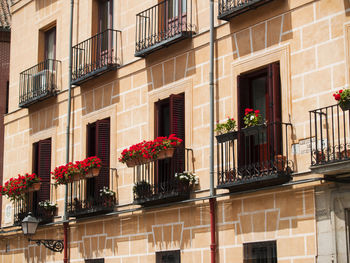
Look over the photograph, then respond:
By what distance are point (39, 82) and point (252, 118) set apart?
32.6 ft

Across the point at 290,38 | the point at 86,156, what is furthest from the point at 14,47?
the point at 290,38

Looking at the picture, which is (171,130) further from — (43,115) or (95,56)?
(43,115)

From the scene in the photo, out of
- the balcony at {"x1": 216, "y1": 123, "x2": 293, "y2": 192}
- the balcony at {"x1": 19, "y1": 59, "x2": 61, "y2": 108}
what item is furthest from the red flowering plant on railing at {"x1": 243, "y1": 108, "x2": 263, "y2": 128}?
the balcony at {"x1": 19, "y1": 59, "x2": 61, "y2": 108}

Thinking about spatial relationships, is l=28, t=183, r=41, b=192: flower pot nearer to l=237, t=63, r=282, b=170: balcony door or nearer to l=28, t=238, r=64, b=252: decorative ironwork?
l=28, t=238, r=64, b=252: decorative ironwork

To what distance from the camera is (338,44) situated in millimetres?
15336

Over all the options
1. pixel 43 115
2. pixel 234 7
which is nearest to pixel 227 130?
pixel 234 7

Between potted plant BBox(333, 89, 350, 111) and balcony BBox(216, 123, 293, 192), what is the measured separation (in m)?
1.72

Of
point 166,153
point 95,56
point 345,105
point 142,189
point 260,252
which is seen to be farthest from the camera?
point 95,56

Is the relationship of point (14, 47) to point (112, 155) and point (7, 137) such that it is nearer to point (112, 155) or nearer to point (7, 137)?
point (7, 137)

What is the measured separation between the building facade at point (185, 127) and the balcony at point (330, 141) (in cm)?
3

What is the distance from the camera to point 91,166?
67.8 feet

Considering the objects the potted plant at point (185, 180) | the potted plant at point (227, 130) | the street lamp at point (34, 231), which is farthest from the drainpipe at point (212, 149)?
the street lamp at point (34, 231)

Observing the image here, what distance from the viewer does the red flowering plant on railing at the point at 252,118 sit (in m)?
16.4

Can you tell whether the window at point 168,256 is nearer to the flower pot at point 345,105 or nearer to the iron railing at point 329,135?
the iron railing at point 329,135
